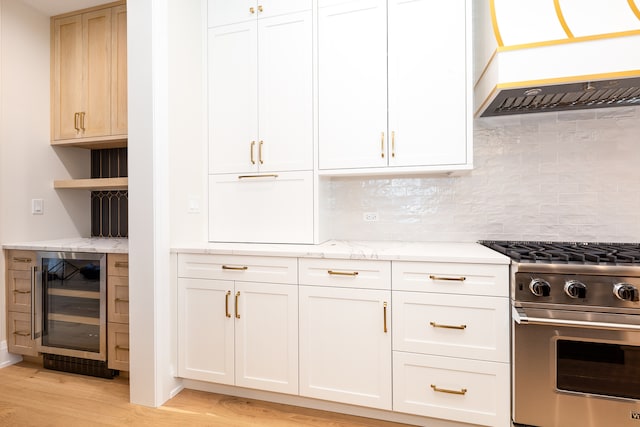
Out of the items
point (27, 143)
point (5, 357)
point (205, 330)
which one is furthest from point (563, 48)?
point (5, 357)

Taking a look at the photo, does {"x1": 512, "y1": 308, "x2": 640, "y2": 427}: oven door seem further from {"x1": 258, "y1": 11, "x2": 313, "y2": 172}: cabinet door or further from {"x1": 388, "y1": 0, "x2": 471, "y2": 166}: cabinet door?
{"x1": 258, "y1": 11, "x2": 313, "y2": 172}: cabinet door

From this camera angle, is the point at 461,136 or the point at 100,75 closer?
the point at 461,136

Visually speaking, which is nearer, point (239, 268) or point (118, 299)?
point (239, 268)

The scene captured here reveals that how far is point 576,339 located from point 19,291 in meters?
3.65

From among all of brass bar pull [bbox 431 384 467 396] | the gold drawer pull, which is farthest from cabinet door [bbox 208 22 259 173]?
brass bar pull [bbox 431 384 467 396]

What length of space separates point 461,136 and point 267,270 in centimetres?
142

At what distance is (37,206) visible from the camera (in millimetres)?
2730

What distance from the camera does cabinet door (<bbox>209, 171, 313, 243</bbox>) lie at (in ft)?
7.43

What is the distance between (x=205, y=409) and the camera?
6.62ft

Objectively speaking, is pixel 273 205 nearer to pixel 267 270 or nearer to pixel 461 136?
pixel 267 270

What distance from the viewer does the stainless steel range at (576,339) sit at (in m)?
1.49

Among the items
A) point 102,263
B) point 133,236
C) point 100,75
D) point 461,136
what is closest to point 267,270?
point 133,236

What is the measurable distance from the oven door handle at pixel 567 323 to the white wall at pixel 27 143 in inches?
137

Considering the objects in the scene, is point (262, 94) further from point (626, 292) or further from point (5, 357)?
point (5, 357)
